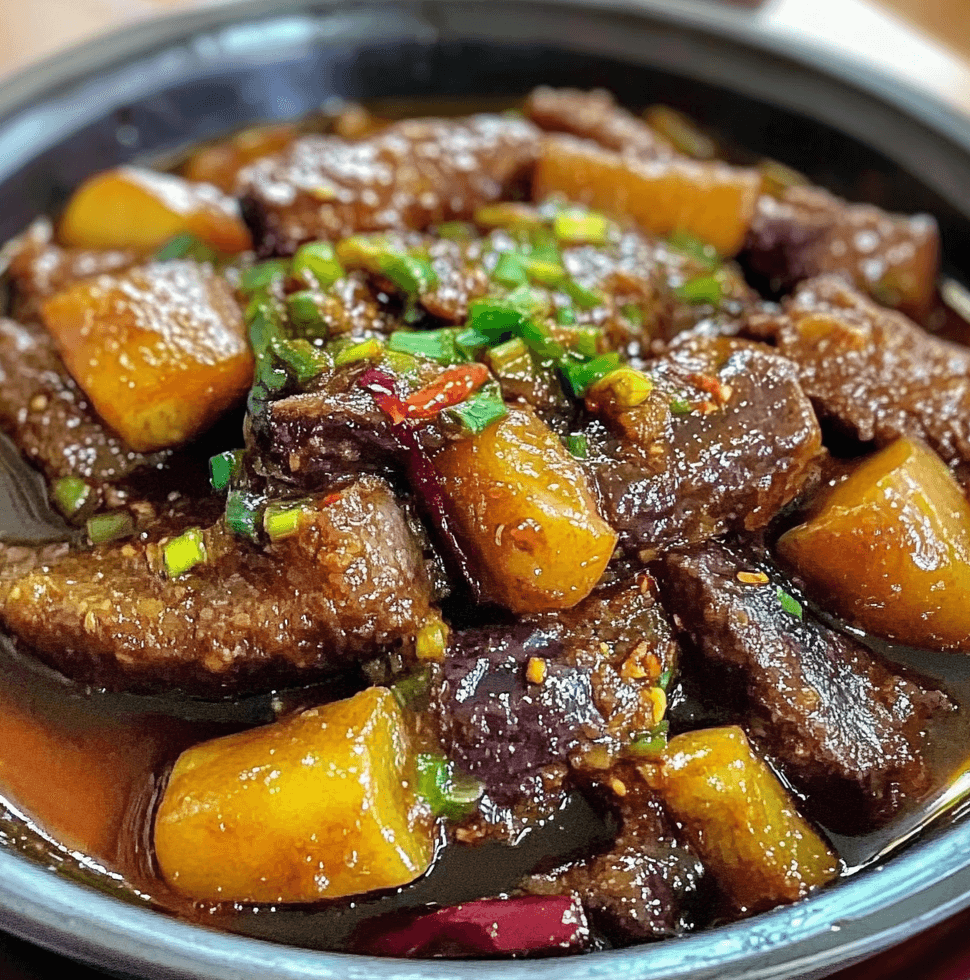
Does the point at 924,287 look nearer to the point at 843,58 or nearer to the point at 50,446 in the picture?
the point at 843,58

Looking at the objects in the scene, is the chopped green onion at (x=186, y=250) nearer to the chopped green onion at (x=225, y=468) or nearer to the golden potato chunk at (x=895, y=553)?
the chopped green onion at (x=225, y=468)

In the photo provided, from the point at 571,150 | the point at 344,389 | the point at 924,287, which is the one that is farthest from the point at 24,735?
the point at 924,287

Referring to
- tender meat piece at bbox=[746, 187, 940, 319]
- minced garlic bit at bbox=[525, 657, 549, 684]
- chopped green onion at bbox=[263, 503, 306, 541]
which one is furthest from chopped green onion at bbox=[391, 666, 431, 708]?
tender meat piece at bbox=[746, 187, 940, 319]

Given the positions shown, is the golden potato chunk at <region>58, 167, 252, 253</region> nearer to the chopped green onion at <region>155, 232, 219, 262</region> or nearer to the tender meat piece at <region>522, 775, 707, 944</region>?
the chopped green onion at <region>155, 232, 219, 262</region>

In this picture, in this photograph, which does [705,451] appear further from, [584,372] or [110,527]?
[110,527]

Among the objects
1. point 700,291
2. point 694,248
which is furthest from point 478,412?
point 694,248

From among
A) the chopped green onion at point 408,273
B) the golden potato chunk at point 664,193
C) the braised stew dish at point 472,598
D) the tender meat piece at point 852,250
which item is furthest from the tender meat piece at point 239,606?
the tender meat piece at point 852,250
